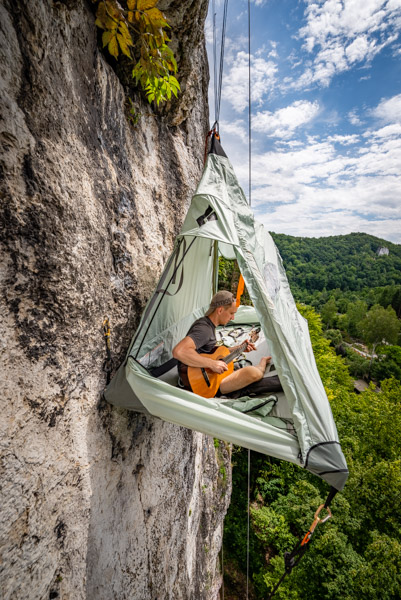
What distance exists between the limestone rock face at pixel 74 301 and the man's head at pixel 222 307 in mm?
829

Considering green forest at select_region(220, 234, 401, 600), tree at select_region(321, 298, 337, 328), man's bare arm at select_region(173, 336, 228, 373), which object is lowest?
tree at select_region(321, 298, 337, 328)

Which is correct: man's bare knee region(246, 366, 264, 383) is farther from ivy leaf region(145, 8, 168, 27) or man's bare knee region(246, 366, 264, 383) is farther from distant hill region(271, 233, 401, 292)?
distant hill region(271, 233, 401, 292)

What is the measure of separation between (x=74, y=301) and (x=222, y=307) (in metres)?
1.56

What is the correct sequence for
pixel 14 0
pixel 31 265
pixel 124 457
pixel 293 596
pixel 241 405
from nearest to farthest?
pixel 14 0 → pixel 31 265 → pixel 241 405 → pixel 124 457 → pixel 293 596

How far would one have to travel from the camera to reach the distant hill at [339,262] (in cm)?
8494

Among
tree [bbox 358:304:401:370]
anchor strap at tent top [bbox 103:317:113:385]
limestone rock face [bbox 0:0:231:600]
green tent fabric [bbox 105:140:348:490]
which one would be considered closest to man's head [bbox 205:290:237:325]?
green tent fabric [bbox 105:140:348:490]

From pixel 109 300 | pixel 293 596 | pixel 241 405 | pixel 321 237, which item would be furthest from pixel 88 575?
pixel 321 237

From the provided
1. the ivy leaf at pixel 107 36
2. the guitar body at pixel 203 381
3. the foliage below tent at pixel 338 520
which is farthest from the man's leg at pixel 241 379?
the foliage below tent at pixel 338 520

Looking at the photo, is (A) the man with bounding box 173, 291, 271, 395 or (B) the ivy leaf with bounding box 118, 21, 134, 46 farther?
(A) the man with bounding box 173, 291, 271, 395

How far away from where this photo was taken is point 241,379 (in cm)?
300

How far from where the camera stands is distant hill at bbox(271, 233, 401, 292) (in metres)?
84.9

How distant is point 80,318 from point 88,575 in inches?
83.1

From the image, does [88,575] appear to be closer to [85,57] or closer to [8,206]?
[8,206]

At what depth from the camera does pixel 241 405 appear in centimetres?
256
